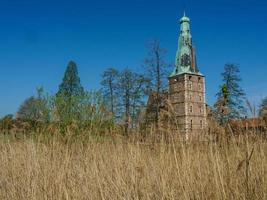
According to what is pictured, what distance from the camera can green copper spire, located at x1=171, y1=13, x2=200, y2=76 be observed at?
55.9 meters

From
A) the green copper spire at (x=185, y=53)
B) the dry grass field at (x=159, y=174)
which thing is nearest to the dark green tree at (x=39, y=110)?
the dry grass field at (x=159, y=174)

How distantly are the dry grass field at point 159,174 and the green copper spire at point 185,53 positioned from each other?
172 ft

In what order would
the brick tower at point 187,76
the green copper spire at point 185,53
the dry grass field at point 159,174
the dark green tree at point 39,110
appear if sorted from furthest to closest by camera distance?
1. the green copper spire at point 185,53
2. the brick tower at point 187,76
3. the dark green tree at point 39,110
4. the dry grass field at point 159,174

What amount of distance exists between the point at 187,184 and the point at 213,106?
0.86 m

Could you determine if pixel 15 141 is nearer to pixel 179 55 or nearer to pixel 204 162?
pixel 204 162

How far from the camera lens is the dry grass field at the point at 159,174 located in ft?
8.29

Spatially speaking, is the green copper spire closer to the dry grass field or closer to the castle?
the castle

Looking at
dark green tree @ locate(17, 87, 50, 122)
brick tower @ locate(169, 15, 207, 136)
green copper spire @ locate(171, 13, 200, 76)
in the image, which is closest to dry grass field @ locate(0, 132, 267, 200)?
dark green tree @ locate(17, 87, 50, 122)

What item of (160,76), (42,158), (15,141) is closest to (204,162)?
(42,158)

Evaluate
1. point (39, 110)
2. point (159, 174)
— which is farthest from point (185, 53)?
point (159, 174)

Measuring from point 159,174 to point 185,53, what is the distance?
54.4 meters

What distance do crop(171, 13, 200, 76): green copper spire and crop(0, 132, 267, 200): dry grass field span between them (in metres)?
52.4

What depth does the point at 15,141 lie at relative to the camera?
629 centimetres

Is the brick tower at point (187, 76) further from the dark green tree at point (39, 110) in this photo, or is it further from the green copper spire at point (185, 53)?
the dark green tree at point (39, 110)
